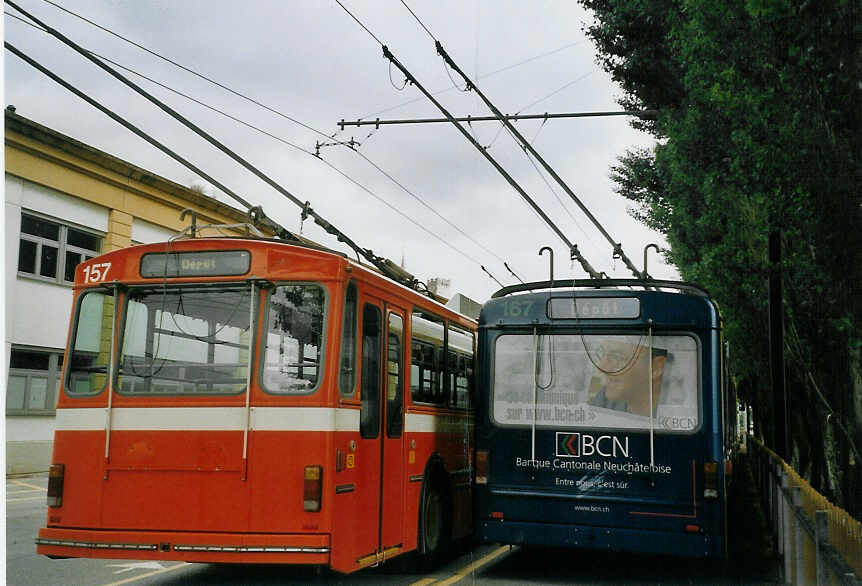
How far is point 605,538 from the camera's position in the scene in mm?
9414

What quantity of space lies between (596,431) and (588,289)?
1.50 m

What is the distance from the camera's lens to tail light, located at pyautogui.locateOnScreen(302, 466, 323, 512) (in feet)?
24.8

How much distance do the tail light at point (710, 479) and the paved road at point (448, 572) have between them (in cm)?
128

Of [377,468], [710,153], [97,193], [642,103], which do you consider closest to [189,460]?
[377,468]

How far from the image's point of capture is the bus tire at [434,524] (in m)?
10.00

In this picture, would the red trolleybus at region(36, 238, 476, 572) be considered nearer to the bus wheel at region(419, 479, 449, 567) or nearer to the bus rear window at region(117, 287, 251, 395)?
the bus rear window at region(117, 287, 251, 395)

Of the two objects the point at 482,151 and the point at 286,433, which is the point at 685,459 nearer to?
the point at 286,433

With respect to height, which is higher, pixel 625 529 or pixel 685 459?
pixel 685 459

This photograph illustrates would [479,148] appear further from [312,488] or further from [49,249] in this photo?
[49,249]

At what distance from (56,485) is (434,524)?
13.3 feet

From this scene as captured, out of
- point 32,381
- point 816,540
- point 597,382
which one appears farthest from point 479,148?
point 32,381

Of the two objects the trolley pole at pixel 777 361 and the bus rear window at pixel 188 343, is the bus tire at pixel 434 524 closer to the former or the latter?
the bus rear window at pixel 188 343

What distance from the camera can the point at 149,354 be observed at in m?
8.19

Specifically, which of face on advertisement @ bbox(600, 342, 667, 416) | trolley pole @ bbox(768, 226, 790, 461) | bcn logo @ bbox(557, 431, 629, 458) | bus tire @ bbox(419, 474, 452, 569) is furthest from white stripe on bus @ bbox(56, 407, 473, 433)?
trolley pole @ bbox(768, 226, 790, 461)
